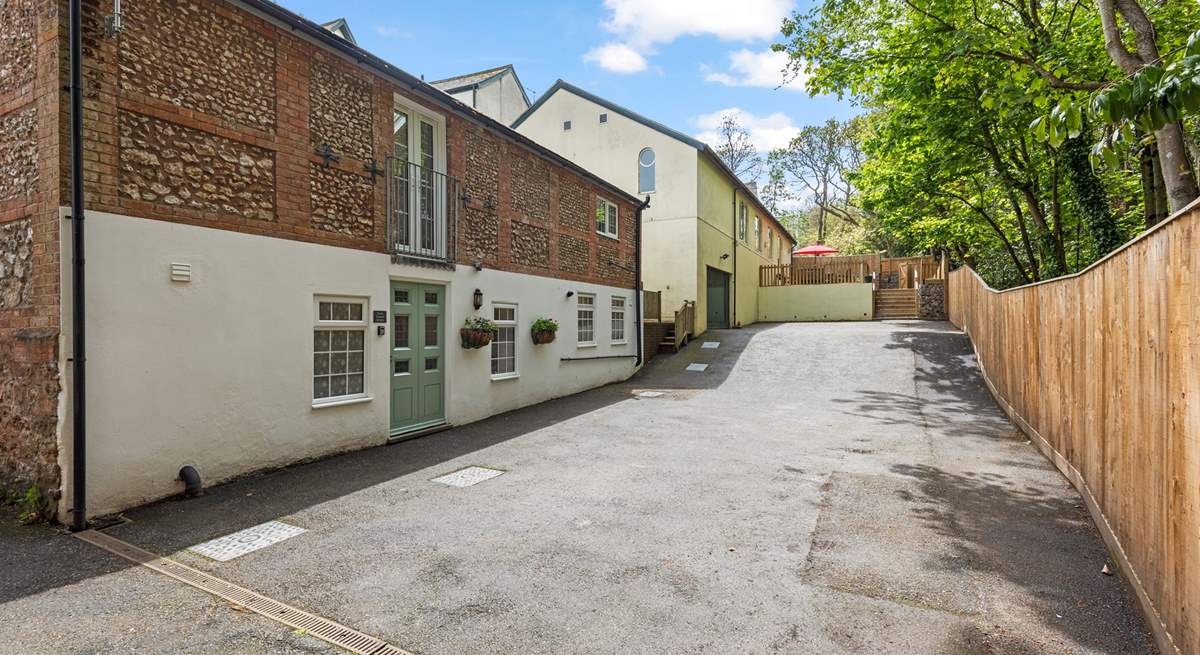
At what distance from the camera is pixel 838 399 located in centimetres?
1153

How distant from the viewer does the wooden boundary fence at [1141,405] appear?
8.38ft

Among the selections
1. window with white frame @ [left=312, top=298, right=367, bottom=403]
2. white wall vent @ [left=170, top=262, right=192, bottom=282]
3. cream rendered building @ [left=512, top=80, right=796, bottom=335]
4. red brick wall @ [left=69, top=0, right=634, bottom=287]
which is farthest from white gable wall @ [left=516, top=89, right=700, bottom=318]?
white wall vent @ [left=170, top=262, right=192, bottom=282]

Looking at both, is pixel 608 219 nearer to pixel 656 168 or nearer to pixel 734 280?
pixel 656 168

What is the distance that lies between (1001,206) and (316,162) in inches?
737

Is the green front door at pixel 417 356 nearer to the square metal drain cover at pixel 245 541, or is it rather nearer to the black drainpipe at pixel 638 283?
the square metal drain cover at pixel 245 541

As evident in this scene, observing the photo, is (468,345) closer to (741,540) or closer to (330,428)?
(330,428)

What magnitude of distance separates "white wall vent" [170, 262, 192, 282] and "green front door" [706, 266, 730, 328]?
18.0m

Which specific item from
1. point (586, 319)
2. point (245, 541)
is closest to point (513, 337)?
point (586, 319)

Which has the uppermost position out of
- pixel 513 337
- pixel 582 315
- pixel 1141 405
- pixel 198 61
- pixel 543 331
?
pixel 198 61

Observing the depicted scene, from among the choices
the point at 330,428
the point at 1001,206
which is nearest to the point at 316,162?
the point at 330,428

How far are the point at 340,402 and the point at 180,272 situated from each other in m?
2.40

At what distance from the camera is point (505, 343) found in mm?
10875

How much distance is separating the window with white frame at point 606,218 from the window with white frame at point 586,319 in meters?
1.82

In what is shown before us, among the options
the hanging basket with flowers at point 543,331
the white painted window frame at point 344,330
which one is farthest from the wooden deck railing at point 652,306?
the white painted window frame at point 344,330
